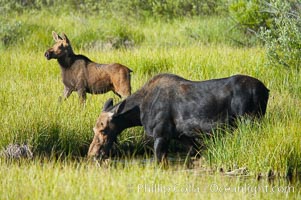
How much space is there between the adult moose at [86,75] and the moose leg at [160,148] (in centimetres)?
267

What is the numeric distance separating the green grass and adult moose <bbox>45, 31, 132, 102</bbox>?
0.21m

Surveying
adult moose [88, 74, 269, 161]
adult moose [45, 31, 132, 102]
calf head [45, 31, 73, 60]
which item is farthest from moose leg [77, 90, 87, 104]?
adult moose [88, 74, 269, 161]

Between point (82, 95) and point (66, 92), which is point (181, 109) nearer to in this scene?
point (82, 95)

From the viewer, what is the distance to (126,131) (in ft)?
37.1

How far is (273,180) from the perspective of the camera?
9109 millimetres

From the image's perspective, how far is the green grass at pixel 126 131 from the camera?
8055mm

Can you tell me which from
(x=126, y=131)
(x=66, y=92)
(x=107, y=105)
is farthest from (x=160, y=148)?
(x=66, y=92)

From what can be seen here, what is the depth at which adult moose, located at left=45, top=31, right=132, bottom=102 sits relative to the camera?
12.6 meters

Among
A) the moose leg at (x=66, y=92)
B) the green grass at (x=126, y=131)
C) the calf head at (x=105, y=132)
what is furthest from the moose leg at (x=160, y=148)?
the moose leg at (x=66, y=92)

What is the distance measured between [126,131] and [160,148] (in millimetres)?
1592

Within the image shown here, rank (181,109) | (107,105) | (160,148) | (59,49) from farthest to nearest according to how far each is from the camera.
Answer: (59,49) → (107,105) → (181,109) → (160,148)

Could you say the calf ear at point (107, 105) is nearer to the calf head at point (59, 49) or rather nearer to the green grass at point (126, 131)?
the green grass at point (126, 131)

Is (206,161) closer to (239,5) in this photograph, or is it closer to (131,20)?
(239,5)

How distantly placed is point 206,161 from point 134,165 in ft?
3.68
